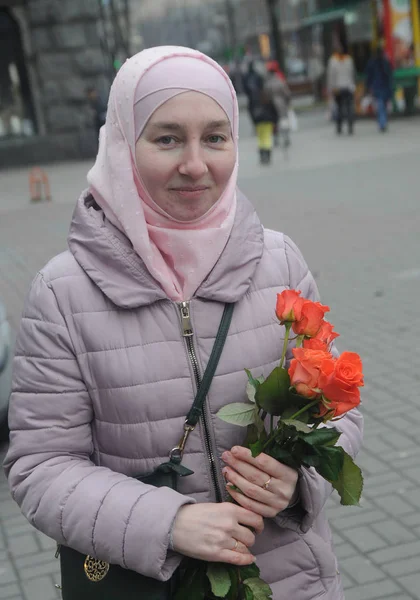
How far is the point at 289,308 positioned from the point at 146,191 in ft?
1.21

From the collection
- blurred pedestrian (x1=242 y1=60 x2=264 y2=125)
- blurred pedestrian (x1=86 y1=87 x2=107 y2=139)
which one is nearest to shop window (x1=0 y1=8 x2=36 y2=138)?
blurred pedestrian (x1=86 y1=87 x2=107 y2=139)

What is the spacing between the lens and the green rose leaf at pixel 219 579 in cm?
161

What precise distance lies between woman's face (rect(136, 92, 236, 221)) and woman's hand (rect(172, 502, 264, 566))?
0.57 m

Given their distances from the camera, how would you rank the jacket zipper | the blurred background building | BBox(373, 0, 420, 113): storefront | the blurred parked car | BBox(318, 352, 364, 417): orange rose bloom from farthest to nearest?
BBox(373, 0, 420, 113): storefront < the blurred background building < the blurred parked car < the jacket zipper < BBox(318, 352, 364, 417): orange rose bloom

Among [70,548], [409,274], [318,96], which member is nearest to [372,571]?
[70,548]

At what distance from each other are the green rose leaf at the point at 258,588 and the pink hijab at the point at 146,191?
57 centimetres

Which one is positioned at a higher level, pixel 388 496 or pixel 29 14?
pixel 29 14

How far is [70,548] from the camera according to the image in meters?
1.71

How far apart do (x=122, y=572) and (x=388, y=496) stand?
2.86m

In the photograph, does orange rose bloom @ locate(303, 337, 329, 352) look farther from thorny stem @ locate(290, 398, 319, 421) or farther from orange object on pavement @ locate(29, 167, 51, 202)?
orange object on pavement @ locate(29, 167, 51, 202)

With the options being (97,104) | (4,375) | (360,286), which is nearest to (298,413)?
(4,375)

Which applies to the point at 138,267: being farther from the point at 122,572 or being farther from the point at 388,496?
the point at 388,496

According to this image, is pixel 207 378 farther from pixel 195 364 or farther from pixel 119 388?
pixel 119 388

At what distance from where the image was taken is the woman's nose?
1.70 metres
